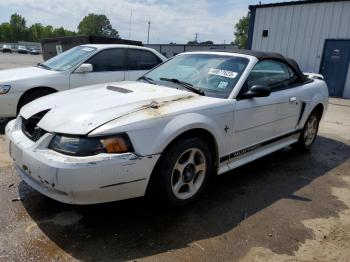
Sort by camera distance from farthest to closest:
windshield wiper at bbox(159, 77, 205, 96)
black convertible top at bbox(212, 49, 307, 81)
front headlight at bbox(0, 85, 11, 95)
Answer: front headlight at bbox(0, 85, 11, 95)
black convertible top at bbox(212, 49, 307, 81)
windshield wiper at bbox(159, 77, 205, 96)

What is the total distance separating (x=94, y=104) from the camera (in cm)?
307

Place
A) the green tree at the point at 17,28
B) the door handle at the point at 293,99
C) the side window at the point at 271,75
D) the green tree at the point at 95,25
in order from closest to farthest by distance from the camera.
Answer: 1. the side window at the point at 271,75
2. the door handle at the point at 293,99
3. the green tree at the point at 17,28
4. the green tree at the point at 95,25

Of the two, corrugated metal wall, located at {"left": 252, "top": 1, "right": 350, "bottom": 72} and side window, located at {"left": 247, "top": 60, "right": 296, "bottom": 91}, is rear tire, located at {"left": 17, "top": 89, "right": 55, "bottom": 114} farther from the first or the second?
corrugated metal wall, located at {"left": 252, "top": 1, "right": 350, "bottom": 72}

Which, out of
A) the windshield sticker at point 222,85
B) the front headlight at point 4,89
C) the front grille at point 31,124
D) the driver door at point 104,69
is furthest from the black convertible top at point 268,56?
the front headlight at point 4,89

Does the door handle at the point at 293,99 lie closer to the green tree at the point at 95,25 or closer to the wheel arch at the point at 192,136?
the wheel arch at the point at 192,136

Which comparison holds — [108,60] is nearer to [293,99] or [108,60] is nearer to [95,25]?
[293,99]

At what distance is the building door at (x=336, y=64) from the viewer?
1352 centimetres

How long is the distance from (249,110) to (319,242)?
4.81 feet

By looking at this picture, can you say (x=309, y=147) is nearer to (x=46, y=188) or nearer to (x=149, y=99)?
(x=149, y=99)

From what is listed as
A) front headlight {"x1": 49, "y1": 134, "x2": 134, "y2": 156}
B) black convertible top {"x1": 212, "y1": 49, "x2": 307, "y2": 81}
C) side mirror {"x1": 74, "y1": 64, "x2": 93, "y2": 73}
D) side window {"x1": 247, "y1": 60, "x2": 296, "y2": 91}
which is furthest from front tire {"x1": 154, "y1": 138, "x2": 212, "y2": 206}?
side mirror {"x1": 74, "y1": 64, "x2": 93, "y2": 73}

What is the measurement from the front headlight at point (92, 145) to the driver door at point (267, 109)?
137 centimetres

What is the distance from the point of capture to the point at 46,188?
108 inches

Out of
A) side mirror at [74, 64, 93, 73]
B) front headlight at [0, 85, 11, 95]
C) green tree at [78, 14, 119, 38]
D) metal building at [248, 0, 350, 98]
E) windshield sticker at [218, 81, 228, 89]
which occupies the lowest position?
front headlight at [0, 85, 11, 95]

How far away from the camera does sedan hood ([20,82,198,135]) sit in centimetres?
274
